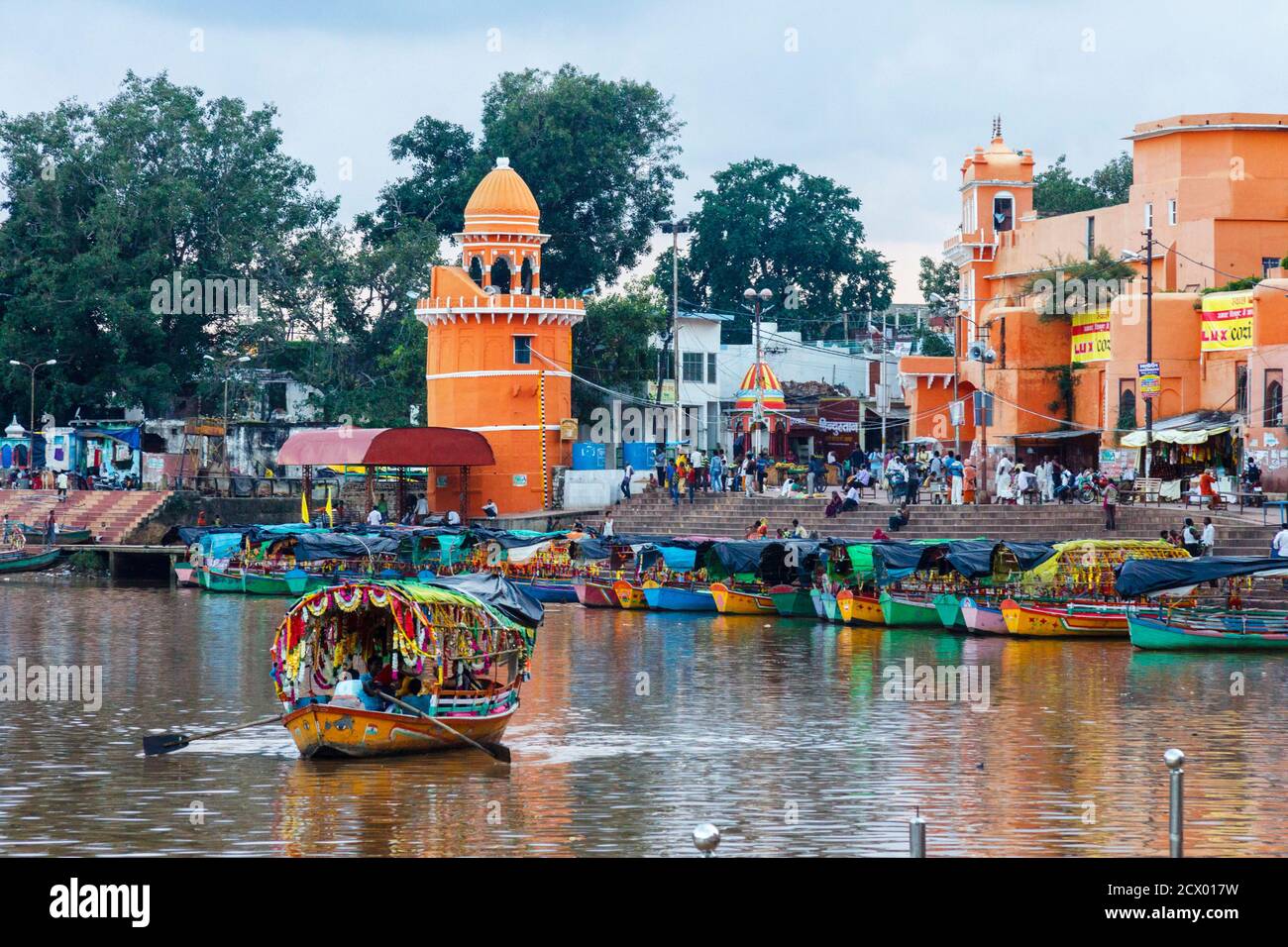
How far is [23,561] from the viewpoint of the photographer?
59.7 metres

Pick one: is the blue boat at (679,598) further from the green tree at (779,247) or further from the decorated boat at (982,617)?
the green tree at (779,247)

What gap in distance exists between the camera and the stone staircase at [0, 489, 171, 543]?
62.6 metres

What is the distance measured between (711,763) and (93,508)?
45078 millimetres

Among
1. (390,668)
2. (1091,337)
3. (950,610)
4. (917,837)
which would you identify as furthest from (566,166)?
(917,837)

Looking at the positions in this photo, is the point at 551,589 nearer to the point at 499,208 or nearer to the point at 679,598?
the point at 679,598

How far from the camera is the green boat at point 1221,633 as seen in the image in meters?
35.8

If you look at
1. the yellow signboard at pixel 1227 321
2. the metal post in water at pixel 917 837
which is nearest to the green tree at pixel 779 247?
the yellow signboard at pixel 1227 321

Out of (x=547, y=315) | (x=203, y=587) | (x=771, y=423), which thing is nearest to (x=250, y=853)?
(x=203, y=587)

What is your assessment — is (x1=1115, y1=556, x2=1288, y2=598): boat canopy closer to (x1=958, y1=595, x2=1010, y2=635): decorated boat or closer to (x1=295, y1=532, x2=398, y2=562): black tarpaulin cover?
(x1=958, y1=595, x2=1010, y2=635): decorated boat

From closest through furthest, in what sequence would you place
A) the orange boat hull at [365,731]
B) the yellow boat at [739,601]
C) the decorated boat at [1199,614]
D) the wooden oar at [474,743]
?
the orange boat hull at [365,731]
the wooden oar at [474,743]
the decorated boat at [1199,614]
the yellow boat at [739,601]

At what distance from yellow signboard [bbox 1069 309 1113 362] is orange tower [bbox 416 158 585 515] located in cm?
1717

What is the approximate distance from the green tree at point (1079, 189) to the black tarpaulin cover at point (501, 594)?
54.6 meters

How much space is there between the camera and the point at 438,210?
8175 cm
